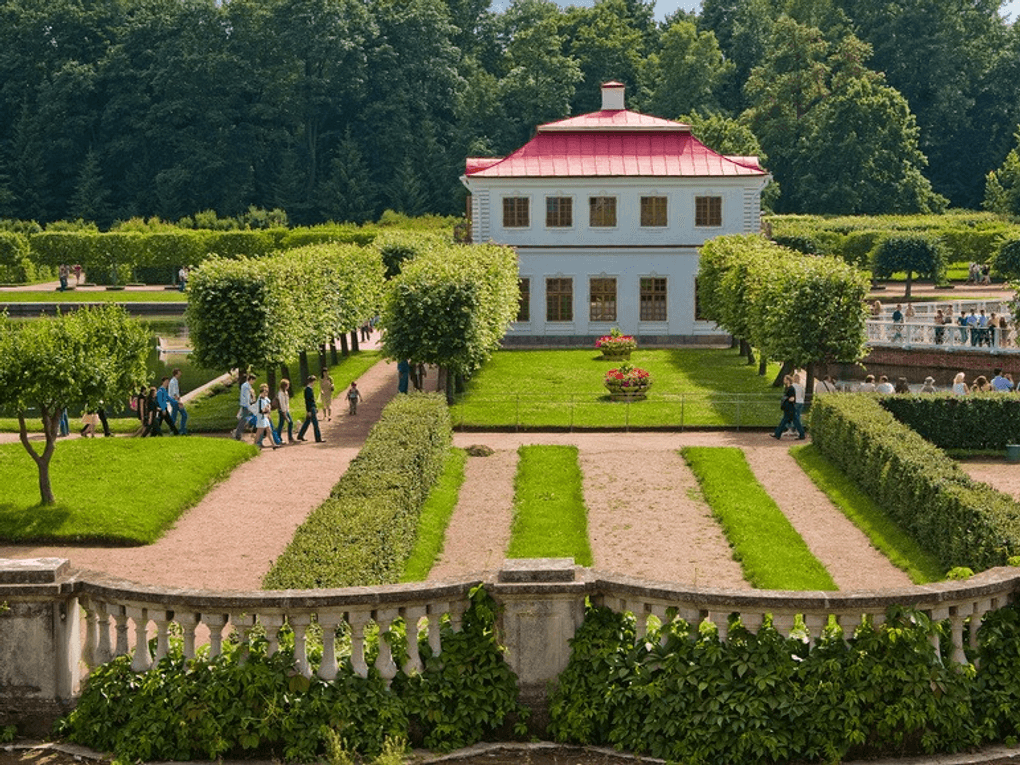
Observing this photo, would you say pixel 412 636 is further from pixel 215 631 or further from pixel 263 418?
pixel 263 418

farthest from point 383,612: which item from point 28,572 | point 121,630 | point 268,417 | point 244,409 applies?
point 244,409

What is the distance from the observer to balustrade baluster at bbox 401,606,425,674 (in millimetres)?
10250

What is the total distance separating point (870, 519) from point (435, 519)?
7.36 meters

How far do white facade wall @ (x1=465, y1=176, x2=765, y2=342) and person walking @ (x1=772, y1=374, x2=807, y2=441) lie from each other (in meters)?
21.6

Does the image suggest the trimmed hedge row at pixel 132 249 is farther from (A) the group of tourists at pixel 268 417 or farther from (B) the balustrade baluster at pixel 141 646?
(B) the balustrade baluster at pixel 141 646

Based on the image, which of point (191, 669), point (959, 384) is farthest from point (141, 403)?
point (191, 669)

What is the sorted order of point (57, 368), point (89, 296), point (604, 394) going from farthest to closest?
point (89, 296) → point (604, 394) → point (57, 368)

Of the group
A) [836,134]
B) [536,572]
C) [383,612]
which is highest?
[836,134]

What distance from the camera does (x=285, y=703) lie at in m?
9.97

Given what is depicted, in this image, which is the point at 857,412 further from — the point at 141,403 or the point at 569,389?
the point at 141,403

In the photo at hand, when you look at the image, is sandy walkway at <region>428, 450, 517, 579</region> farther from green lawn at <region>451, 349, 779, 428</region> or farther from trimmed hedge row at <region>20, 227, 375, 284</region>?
trimmed hedge row at <region>20, 227, 375, 284</region>

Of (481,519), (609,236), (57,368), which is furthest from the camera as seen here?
(609,236)

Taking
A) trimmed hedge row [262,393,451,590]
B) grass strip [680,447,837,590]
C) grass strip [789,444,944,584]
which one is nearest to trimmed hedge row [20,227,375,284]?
grass strip [680,447,837,590]

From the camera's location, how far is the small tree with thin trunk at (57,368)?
24625mm
